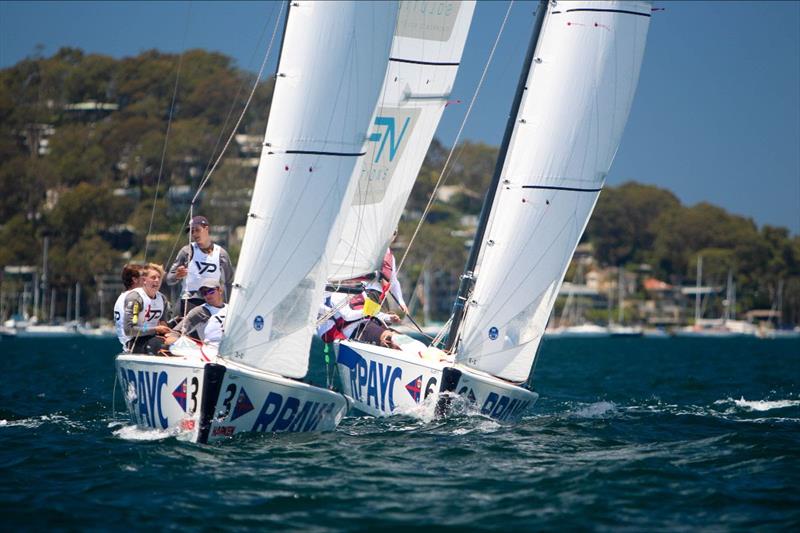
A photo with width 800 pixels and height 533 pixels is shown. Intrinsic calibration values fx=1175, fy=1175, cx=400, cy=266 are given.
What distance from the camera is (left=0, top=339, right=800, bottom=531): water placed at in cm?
842

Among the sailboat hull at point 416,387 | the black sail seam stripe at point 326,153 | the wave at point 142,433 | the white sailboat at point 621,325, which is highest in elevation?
the black sail seam stripe at point 326,153

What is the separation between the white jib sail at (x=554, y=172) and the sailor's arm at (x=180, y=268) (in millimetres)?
3310

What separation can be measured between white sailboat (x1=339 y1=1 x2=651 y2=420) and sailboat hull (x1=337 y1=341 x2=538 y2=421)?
0.02 m

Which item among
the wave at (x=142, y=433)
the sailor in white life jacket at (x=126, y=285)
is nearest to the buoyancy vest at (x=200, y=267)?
the sailor in white life jacket at (x=126, y=285)

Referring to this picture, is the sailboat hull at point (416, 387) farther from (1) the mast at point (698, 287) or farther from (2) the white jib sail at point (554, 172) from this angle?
(1) the mast at point (698, 287)

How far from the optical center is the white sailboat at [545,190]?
530 inches

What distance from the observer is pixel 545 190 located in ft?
44.5

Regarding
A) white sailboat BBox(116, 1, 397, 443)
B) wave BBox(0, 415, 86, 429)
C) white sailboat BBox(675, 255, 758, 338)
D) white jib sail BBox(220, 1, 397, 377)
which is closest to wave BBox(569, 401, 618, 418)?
white sailboat BBox(116, 1, 397, 443)

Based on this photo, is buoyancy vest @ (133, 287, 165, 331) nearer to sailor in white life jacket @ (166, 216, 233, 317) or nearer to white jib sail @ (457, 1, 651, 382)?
sailor in white life jacket @ (166, 216, 233, 317)

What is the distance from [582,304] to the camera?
99.9 metres

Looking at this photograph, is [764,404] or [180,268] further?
[764,404]

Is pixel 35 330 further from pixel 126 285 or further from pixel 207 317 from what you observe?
pixel 207 317

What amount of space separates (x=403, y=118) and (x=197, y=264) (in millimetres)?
4654

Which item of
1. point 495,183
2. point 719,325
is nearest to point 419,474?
point 495,183
